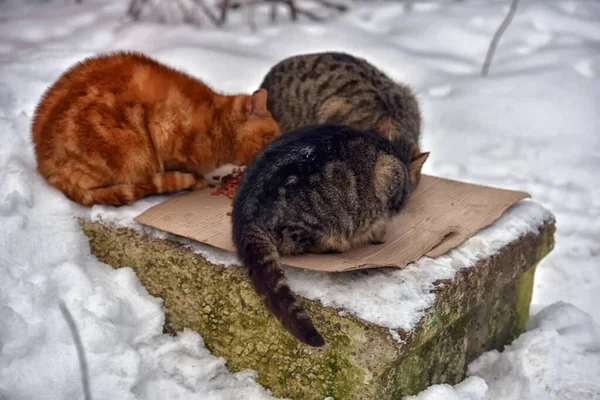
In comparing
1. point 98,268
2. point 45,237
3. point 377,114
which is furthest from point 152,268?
point 377,114

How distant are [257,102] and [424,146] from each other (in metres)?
2.07

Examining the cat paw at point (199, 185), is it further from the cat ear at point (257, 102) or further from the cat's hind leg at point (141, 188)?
the cat ear at point (257, 102)

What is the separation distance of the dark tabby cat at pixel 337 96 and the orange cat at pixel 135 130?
0.55 m

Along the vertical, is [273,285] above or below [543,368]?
above

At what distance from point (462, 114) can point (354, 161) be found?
2946mm

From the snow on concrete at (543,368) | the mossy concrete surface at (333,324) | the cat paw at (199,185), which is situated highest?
the cat paw at (199,185)

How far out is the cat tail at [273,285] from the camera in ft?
6.47

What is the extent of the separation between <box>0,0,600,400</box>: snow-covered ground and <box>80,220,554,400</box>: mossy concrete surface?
2.8 inches

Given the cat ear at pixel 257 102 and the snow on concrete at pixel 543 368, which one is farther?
the cat ear at pixel 257 102

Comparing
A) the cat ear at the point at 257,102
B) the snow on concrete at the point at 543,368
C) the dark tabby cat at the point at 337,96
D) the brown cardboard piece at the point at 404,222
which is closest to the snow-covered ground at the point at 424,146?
the snow on concrete at the point at 543,368

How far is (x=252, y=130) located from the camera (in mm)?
3080

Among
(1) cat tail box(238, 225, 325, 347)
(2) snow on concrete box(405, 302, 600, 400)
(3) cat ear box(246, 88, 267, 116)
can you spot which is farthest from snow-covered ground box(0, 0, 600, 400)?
(3) cat ear box(246, 88, 267, 116)

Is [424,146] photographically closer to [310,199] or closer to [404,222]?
[404,222]

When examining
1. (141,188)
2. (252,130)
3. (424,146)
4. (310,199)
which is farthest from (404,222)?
(424,146)
